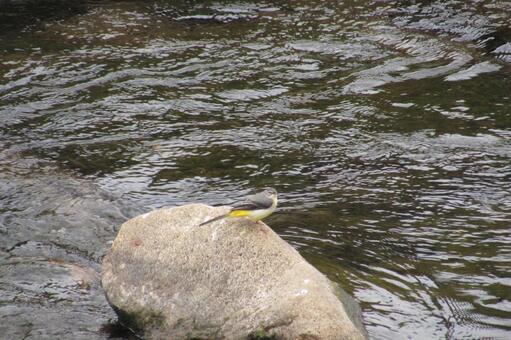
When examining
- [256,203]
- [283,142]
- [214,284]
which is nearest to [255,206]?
[256,203]

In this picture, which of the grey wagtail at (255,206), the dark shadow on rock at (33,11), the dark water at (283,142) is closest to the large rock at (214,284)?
the grey wagtail at (255,206)

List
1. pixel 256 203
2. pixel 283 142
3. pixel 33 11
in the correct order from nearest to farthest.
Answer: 1. pixel 256 203
2. pixel 283 142
3. pixel 33 11

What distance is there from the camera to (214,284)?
5.77 meters

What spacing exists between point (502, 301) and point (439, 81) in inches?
204

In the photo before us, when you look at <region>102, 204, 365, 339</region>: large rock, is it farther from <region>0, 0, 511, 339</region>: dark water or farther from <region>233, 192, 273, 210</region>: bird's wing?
<region>0, 0, 511, 339</region>: dark water

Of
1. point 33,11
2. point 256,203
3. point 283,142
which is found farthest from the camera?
point 33,11

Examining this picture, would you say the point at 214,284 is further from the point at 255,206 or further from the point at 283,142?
the point at 283,142

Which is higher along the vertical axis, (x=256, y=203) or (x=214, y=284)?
(x=256, y=203)

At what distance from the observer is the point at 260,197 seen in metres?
5.71

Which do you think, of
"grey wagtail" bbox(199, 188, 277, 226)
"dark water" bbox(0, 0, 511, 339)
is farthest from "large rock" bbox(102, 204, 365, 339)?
"dark water" bbox(0, 0, 511, 339)

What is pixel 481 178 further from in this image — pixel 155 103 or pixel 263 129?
pixel 155 103

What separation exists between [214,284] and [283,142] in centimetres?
396

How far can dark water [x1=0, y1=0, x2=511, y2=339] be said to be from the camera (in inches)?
260

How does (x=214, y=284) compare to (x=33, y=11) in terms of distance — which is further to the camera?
(x=33, y=11)
